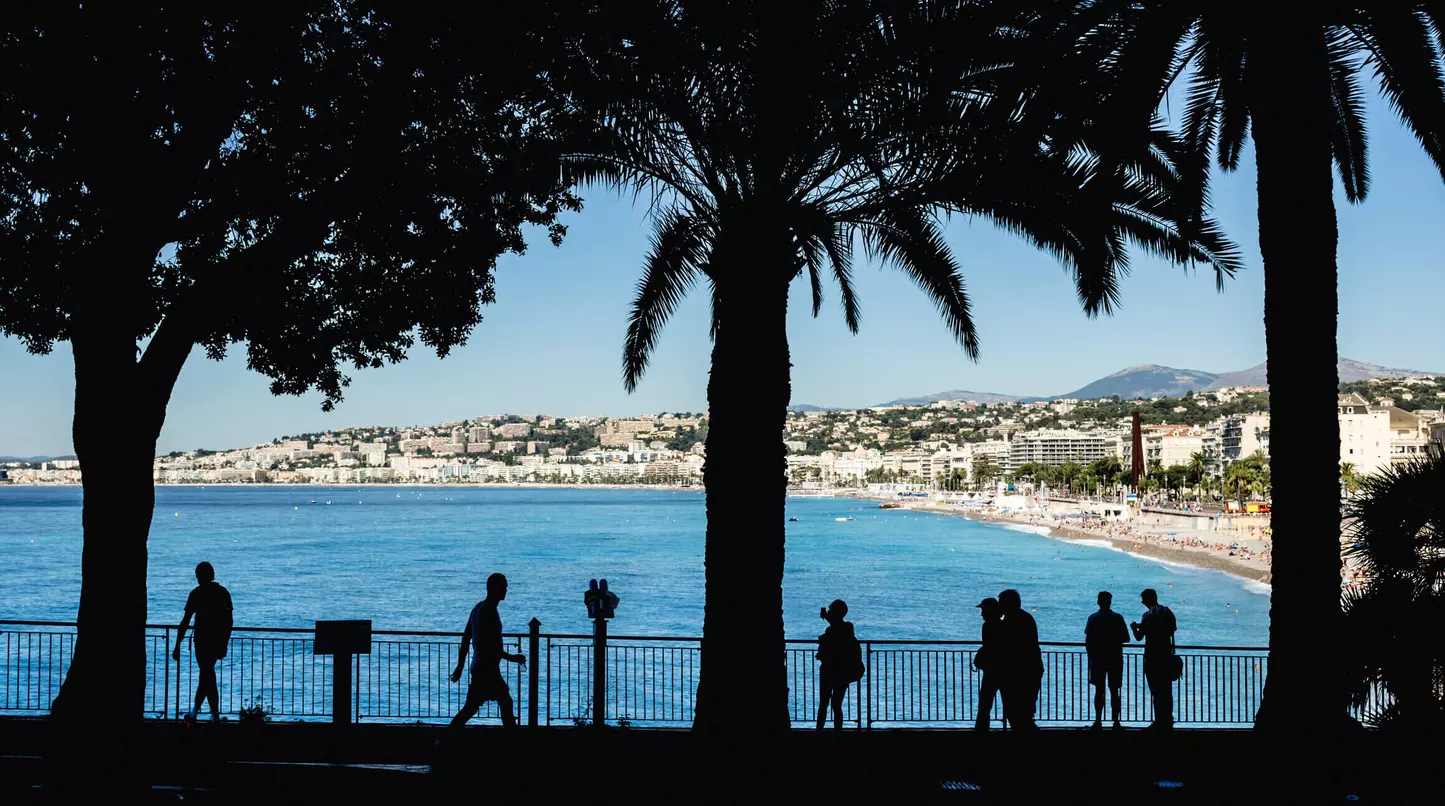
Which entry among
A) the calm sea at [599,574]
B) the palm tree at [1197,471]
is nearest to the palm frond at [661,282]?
the calm sea at [599,574]

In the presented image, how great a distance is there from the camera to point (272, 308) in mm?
12094

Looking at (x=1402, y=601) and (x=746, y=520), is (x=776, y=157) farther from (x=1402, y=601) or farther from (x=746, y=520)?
(x=1402, y=601)

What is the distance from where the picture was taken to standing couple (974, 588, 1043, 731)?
9992 mm

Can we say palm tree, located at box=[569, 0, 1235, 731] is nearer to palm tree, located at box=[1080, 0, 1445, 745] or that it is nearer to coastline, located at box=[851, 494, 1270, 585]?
palm tree, located at box=[1080, 0, 1445, 745]

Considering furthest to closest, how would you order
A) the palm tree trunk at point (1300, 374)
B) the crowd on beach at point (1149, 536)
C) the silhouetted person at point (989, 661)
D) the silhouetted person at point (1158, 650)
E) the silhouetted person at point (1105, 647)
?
the crowd on beach at point (1149, 536), the silhouetted person at point (1105, 647), the silhouetted person at point (1158, 650), the silhouetted person at point (989, 661), the palm tree trunk at point (1300, 374)

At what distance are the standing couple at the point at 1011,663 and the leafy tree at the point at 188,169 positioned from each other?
5.64m

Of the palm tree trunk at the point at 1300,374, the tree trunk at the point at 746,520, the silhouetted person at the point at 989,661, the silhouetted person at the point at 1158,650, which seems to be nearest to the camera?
the palm tree trunk at the point at 1300,374

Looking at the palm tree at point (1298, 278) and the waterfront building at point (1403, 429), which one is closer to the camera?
the palm tree at point (1298, 278)

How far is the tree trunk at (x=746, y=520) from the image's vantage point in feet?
31.5

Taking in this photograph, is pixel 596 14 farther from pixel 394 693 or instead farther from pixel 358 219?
pixel 394 693

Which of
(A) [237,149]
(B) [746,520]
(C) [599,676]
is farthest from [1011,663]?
(A) [237,149]

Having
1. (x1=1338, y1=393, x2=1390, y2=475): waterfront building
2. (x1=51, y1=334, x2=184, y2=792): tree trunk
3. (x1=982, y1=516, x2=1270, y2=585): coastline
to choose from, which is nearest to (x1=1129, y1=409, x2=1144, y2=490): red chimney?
(x1=1338, y1=393, x2=1390, y2=475): waterfront building

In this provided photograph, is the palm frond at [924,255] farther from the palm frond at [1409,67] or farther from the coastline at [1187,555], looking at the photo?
the coastline at [1187,555]

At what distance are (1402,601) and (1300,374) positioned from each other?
1.80m
